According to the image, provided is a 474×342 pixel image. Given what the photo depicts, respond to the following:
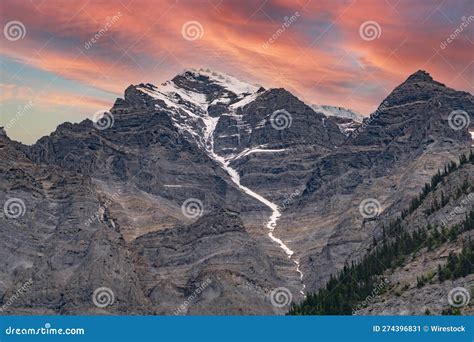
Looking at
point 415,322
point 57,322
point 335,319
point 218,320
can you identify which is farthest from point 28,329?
point 415,322

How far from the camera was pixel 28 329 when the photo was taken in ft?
425

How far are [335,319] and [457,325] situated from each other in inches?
800

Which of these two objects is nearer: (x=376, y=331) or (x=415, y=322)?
(x=376, y=331)

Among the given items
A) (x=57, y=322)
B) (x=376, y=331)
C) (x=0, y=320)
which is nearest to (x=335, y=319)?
(x=376, y=331)

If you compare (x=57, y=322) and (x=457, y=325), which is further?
(x=457, y=325)

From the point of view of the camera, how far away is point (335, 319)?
5276 inches

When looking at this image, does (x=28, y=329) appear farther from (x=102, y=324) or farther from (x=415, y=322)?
(x=415, y=322)

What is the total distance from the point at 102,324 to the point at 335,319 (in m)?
33.1

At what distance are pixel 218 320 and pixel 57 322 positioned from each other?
74.4 feet

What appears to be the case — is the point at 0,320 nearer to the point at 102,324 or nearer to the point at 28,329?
the point at 28,329

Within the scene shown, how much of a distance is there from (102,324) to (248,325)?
20.5 metres

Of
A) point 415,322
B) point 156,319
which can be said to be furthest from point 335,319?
point 156,319

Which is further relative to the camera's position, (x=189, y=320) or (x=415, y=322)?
(x=415, y=322)

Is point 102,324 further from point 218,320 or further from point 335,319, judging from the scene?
point 335,319
